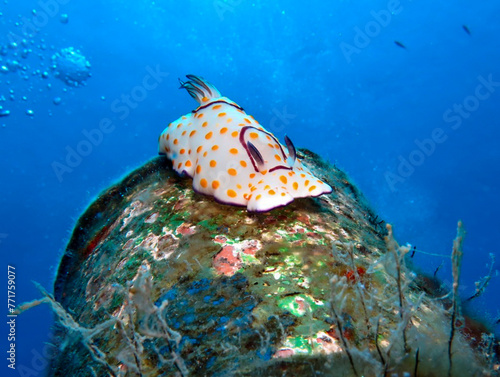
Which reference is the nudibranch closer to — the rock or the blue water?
the rock

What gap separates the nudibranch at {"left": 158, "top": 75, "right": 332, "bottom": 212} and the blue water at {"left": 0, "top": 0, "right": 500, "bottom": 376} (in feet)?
90.6

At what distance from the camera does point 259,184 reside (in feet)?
7.95

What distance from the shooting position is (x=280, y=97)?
2116 inches

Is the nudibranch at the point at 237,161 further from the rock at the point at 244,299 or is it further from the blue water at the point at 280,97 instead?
the blue water at the point at 280,97

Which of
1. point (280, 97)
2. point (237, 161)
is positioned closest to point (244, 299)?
point (237, 161)

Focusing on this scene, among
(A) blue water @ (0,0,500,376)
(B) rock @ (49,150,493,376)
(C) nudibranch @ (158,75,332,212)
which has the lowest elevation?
(B) rock @ (49,150,493,376)

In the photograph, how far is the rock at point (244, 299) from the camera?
1174mm

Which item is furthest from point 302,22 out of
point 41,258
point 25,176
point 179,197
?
point 179,197

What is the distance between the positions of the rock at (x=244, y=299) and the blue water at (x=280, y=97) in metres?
27.6

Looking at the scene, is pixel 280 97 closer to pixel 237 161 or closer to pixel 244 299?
pixel 237 161

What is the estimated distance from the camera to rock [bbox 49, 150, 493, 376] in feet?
3.85

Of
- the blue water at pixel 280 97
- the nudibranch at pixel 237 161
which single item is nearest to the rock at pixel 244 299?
the nudibranch at pixel 237 161

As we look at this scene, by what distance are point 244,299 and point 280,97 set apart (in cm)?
5459

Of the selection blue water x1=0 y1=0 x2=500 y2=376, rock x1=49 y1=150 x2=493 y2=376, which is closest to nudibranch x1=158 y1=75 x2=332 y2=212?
rock x1=49 y1=150 x2=493 y2=376
